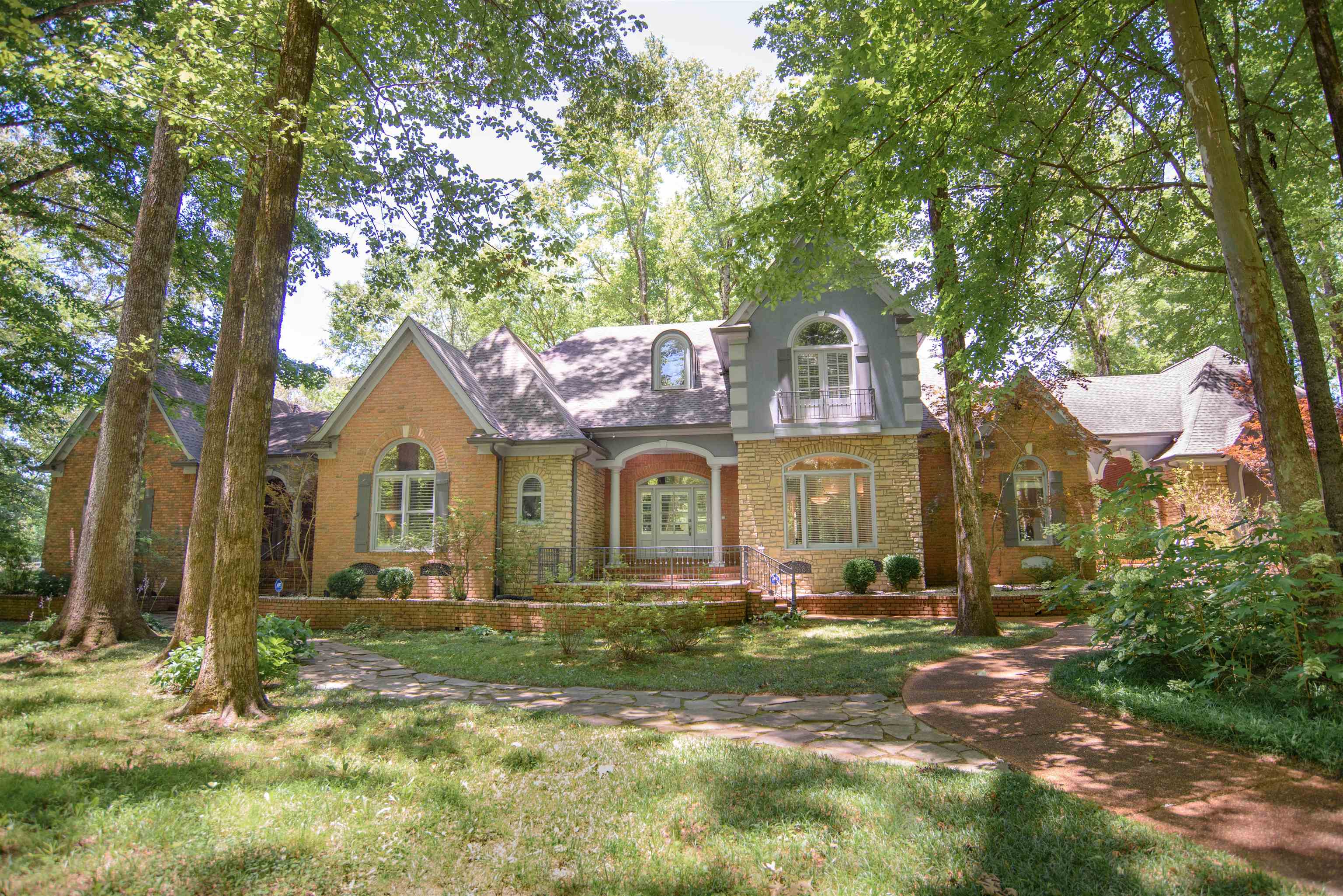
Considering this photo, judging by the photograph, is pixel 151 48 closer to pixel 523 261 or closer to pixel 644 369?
pixel 523 261

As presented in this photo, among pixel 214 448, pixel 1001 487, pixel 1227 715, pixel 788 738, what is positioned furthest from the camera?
pixel 1001 487

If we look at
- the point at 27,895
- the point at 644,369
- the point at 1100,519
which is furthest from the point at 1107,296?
the point at 27,895

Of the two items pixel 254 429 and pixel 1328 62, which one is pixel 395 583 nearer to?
pixel 254 429

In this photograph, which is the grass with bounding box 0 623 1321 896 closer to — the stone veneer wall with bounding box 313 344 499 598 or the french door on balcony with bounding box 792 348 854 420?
the stone veneer wall with bounding box 313 344 499 598

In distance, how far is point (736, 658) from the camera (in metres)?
9.18

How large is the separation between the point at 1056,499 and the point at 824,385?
19.5ft

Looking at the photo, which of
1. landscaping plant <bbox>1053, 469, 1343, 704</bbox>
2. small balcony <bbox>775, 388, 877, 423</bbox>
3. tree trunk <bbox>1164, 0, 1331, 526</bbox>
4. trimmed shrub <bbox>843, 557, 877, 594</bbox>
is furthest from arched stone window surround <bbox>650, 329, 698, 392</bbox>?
tree trunk <bbox>1164, 0, 1331, 526</bbox>

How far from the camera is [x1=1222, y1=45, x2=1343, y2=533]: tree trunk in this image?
19.1ft

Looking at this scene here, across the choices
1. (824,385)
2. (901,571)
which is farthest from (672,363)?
(901,571)

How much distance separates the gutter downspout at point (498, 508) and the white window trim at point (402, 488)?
1.37 m

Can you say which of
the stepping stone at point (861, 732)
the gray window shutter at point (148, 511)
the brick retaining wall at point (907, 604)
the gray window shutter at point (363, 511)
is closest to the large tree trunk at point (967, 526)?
the brick retaining wall at point (907, 604)

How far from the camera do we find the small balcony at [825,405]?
50.7ft

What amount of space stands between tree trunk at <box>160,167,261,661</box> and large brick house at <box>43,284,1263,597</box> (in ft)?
20.7

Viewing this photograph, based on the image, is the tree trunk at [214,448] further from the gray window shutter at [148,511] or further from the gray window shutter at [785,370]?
the gray window shutter at [148,511]
